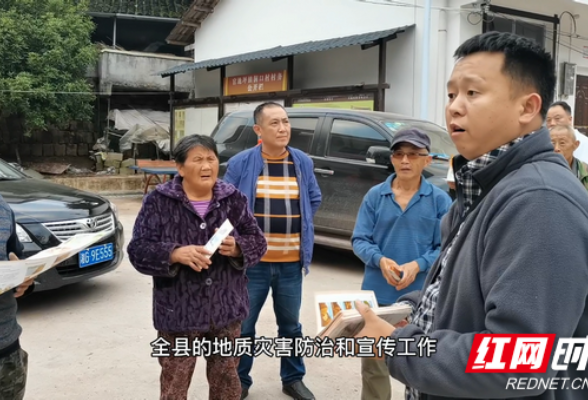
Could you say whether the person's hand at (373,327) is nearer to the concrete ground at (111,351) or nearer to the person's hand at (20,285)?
the person's hand at (20,285)

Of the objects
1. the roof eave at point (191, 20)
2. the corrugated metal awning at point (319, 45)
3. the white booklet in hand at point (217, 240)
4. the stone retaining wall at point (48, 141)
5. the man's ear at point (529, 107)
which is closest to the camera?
the man's ear at point (529, 107)

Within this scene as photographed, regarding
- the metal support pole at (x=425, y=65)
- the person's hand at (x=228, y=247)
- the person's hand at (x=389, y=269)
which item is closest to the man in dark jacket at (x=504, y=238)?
the person's hand at (x=228, y=247)

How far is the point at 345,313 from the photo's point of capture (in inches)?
54.5

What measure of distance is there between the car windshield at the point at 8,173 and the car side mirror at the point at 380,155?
147 inches

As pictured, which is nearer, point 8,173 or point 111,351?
point 111,351

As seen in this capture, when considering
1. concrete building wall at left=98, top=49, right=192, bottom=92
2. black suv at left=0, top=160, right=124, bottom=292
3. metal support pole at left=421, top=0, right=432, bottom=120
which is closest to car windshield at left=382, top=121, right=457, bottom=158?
metal support pole at left=421, top=0, right=432, bottom=120

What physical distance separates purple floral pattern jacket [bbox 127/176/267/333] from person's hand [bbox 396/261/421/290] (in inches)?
29.1

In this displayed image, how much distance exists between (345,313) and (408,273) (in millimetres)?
1312

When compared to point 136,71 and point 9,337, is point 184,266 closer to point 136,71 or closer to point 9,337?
point 9,337

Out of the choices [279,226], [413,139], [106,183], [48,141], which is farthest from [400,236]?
[48,141]

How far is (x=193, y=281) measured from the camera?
8.05 ft

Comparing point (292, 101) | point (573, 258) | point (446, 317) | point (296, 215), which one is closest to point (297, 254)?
point (296, 215)

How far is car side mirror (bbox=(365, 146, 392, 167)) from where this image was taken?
552 cm

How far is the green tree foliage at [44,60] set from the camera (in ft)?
40.3
